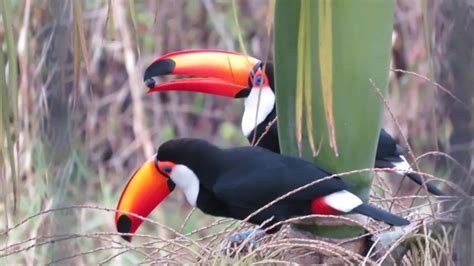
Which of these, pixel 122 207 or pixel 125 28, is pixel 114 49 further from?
pixel 122 207

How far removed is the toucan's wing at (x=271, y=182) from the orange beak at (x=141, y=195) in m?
0.08

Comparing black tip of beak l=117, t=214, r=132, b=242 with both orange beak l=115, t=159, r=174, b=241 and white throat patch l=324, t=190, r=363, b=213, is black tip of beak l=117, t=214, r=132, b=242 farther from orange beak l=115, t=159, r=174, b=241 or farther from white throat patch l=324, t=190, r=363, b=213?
white throat patch l=324, t=190, r=363, b=213

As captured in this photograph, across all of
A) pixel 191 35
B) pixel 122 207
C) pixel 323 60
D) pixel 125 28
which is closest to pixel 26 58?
pixel 125 28

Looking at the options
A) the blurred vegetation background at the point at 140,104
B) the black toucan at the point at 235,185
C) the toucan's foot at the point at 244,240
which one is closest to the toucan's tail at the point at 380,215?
the black toucan at the point at 235,185

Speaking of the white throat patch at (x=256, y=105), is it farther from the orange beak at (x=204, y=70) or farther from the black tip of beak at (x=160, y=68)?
the black tip of beak at (x=160, y=68)

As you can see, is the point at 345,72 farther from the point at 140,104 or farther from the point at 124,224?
the point at 140,104

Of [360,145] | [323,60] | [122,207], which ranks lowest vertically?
[122,207]

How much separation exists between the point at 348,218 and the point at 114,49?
209 centimetres

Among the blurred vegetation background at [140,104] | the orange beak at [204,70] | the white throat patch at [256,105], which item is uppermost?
the orange beak at [204,70]

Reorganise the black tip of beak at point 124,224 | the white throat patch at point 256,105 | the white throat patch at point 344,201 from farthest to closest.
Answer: the white throat patch at point 256,105, the black tip of beak at point 124,224, the white throat patch at point 344,201

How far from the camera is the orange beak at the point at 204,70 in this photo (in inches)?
61.4

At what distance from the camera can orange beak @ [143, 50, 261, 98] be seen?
156 centimetres

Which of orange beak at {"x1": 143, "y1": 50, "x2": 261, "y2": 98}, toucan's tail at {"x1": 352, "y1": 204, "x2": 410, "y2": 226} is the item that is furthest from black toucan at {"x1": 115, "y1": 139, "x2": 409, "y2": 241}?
orange beak at {"x1": 143, "y1": 50, "x2": 261, "y2": 98}

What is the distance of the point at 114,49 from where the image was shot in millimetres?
3240
